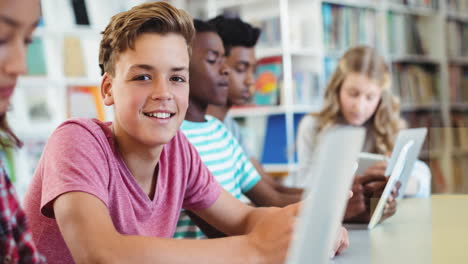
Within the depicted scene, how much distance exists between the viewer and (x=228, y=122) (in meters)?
1.91

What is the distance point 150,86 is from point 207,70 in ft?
1.93

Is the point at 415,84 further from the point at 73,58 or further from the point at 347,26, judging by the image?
the point at 73,58

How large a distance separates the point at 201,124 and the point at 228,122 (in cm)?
54

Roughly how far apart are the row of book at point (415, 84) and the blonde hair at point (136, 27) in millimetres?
3099

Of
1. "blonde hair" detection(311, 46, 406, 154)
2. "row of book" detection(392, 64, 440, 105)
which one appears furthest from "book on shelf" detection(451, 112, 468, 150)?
"row of book" detection(392, 64, 440, 105)

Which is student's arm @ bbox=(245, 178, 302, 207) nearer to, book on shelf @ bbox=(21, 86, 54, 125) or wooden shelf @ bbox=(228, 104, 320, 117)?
book on shelf @ bbox=(21, 86, 54, 125)

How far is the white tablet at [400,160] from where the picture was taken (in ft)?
3.50

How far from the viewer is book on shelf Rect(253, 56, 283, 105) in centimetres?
329

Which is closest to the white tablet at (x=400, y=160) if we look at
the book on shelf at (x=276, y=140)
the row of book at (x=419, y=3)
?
the book on shelf at (x=276, y=140)

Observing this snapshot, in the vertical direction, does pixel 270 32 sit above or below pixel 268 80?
above

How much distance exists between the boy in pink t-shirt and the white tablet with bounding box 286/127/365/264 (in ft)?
1.00

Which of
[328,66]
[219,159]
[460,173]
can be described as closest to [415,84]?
[328,66]

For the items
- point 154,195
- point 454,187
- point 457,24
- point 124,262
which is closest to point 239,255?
point 124,262

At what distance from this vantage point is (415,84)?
12.7 ft
